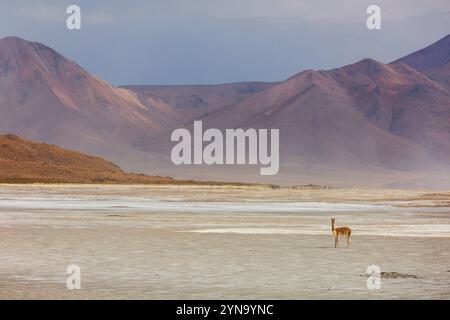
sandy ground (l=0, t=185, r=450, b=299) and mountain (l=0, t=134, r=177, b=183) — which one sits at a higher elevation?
mountain (l=0, t=134, r=177, b=183)

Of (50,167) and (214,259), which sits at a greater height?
(50,167)

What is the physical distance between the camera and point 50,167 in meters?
138

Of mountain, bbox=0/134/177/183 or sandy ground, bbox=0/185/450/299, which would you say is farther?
mountain, bbox=0/134/177/183

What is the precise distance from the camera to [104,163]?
161 metres

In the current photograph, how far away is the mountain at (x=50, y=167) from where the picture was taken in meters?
126

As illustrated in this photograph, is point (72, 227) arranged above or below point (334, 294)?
above

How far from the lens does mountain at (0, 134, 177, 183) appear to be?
415 feet

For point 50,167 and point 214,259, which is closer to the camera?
point 214,259

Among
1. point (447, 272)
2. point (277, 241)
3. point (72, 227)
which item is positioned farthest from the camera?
point (72, 227)

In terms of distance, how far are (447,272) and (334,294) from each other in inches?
162

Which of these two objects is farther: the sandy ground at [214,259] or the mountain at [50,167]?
the mountain at [50,167]

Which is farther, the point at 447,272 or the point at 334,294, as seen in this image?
the point at 447,272
